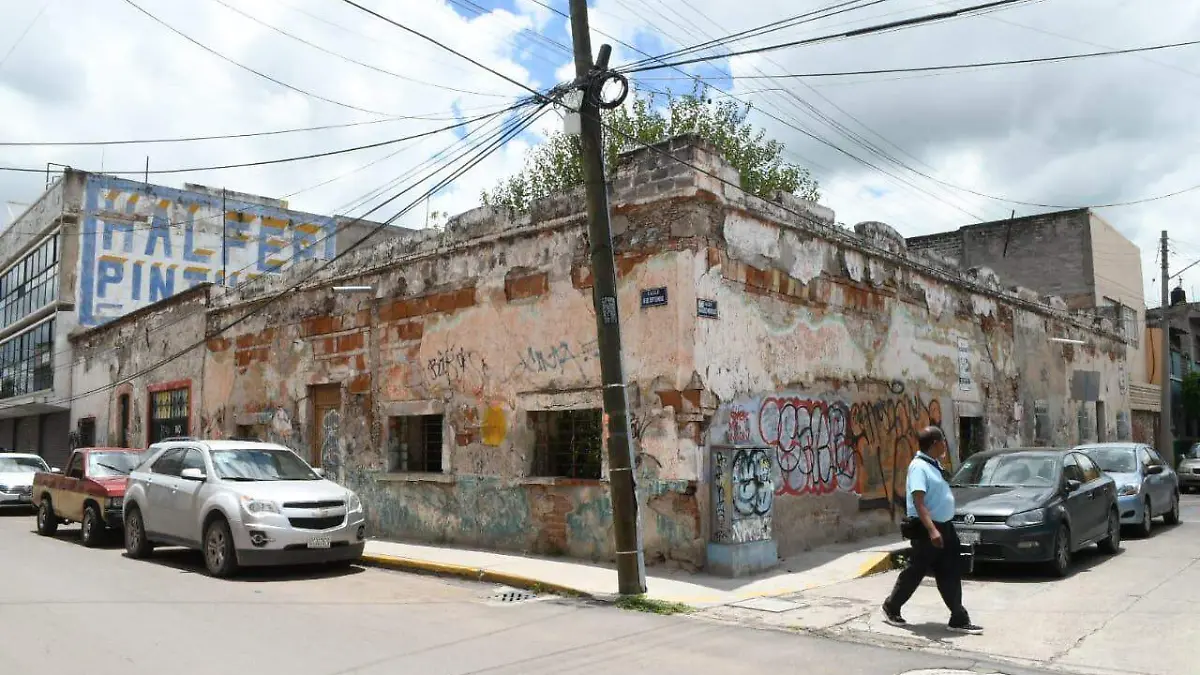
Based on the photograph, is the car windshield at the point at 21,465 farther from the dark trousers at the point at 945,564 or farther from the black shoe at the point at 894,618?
the dark trousers at the point at 945,564

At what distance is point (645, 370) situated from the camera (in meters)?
11.5

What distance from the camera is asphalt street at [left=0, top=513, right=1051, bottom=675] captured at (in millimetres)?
6617

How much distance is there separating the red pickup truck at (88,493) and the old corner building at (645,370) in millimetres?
3076

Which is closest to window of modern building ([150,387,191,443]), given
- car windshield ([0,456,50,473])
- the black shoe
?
car windshield ([0,456,50,473])

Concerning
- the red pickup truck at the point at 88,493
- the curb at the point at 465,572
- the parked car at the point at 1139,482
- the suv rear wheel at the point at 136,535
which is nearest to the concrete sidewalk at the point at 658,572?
the curb at the point at 465,572

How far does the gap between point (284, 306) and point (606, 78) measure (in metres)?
10.8

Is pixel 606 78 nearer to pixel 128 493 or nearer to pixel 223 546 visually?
pixel 223 546

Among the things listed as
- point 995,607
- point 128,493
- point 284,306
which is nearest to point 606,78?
point 995,607

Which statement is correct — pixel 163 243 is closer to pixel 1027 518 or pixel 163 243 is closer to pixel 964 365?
pixel 964 365

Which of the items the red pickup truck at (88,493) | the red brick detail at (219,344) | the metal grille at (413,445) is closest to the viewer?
the red pickup truck at (88,493)

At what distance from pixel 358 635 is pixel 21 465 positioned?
18924mm

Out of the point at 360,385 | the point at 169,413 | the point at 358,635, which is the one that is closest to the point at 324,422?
the point at 360,385

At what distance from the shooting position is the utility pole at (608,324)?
960cm

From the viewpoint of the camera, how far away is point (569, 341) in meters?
12.6
